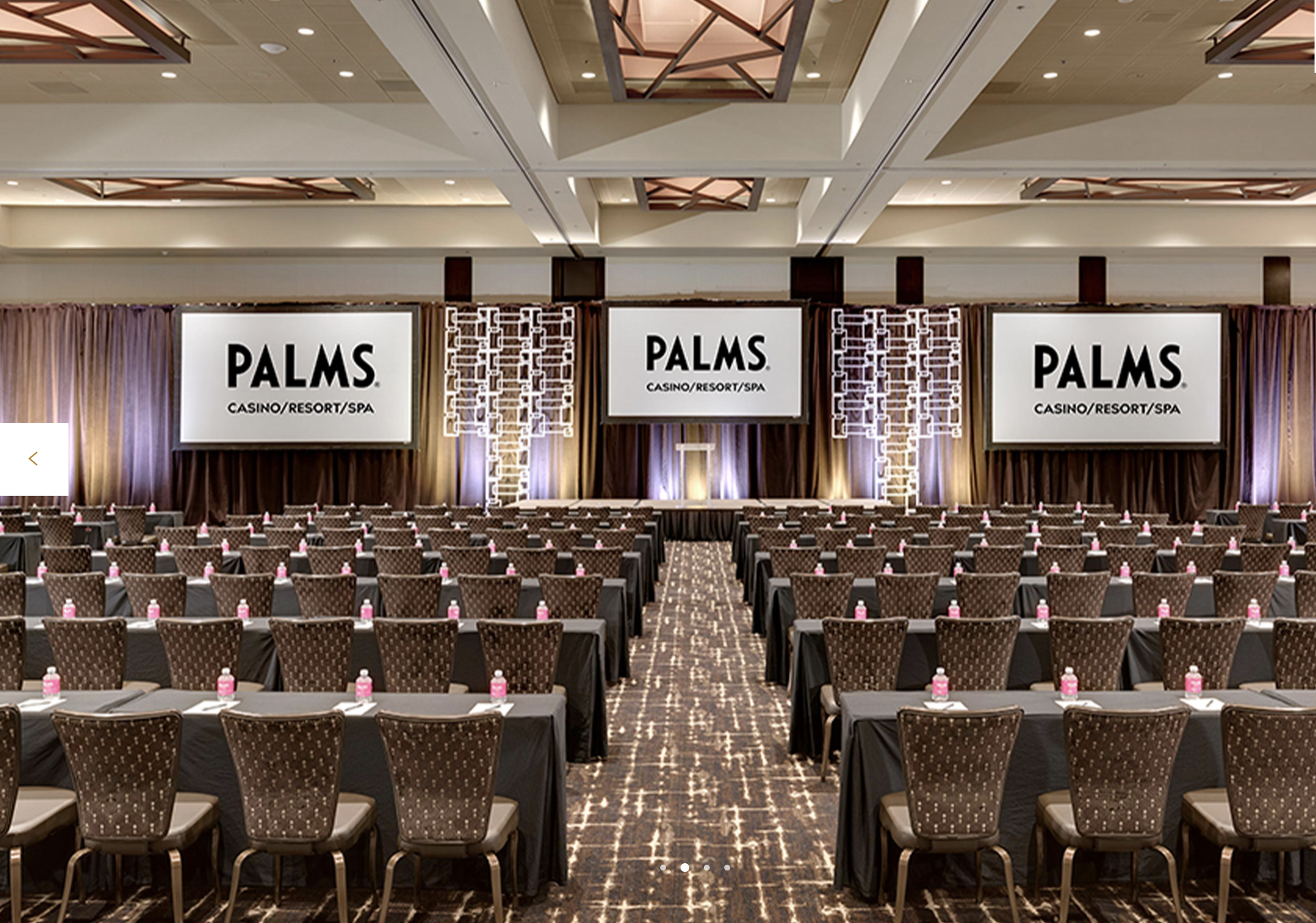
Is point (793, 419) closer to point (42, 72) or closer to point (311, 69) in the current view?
point (311, 69)

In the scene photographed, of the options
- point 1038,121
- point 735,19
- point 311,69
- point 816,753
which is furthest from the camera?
point 1038,121

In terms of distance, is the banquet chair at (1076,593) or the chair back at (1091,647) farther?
the banquet chair at (1076,593)

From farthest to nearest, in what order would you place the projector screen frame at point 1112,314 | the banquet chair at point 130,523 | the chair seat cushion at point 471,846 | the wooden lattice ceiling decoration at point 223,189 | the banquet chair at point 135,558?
the projector screen frame at point 1112,314 → the wooden lattice ceiling decoration at point 223,189 → the banquet chair at point 130,523 → the banquet chair at point 135,558 → the chair seat cushion at point 471,846

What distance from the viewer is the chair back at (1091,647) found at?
197 inches

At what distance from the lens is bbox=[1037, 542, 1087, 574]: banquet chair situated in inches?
321

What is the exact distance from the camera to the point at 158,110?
10.9 metres

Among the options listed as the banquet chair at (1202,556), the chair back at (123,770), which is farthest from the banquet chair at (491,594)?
the banquet chair at (1202,556)

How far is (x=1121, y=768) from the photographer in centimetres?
331

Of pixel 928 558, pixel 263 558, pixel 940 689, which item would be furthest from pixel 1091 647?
pixel 263 558

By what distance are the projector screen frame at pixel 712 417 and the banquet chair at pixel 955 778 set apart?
13.7 meters

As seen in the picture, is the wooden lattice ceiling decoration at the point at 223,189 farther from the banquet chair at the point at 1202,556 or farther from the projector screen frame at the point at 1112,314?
the banquet chair at the point at 1202,556

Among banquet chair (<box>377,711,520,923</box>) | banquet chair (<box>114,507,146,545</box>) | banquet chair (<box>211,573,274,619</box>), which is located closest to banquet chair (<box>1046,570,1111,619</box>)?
banquet chair (<box>377,711,520,923</box>)

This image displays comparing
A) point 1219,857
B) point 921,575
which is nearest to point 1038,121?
point 921,575

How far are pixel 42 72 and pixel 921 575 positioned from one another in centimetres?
965
